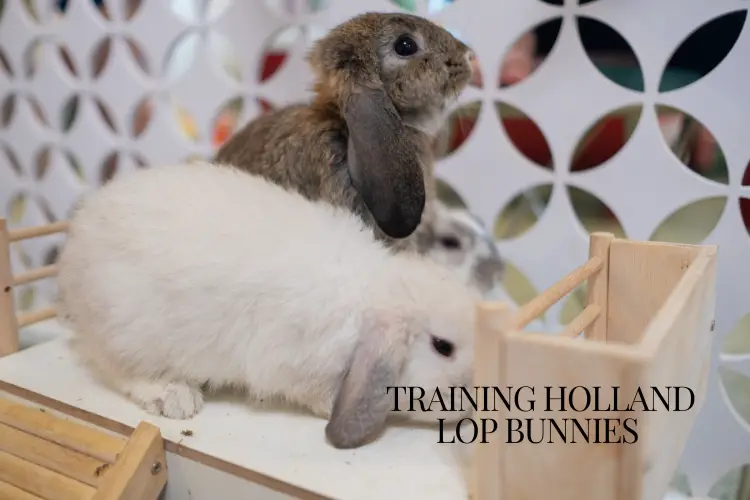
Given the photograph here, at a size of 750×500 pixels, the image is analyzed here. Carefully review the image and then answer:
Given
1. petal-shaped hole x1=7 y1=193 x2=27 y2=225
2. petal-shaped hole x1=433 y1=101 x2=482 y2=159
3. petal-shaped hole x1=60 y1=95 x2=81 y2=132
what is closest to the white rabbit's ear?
petal-shaped hole x1=433 y1=101 x2=482 y2=159

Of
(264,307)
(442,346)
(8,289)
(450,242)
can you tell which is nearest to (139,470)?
(264,307)

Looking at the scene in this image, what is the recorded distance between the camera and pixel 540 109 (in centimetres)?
108

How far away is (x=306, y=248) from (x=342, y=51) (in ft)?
0.89

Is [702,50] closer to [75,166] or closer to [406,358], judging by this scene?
[406,358]

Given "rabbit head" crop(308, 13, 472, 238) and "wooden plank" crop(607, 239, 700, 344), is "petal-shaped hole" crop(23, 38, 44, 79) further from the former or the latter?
"wooden plank" crop(607, 239, 700, 344)

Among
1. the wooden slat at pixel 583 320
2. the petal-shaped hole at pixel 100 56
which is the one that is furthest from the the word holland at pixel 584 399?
the petal-shaped hole at pixel 100 56

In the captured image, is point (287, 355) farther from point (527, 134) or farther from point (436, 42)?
point (527, 134)

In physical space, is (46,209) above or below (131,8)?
below

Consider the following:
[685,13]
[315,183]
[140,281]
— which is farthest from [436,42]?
[140,281]

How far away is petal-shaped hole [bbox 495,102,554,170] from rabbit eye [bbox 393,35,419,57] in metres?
0.27

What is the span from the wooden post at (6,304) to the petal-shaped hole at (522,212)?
789 millimetres

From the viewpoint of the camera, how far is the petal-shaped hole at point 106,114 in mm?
1478

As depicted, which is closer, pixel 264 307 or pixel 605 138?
pixel 264 307

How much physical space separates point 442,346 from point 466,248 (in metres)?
0.34
